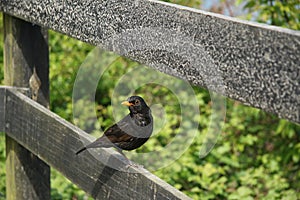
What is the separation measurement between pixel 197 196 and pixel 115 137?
265 centimetres

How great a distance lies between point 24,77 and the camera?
3576 mm

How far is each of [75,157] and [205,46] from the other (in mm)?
1238

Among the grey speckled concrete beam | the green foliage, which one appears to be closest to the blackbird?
the grey speckled concrete beam

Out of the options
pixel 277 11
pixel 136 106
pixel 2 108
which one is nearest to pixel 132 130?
pixel 136 106

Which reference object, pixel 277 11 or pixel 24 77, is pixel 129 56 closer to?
pixel 24 77

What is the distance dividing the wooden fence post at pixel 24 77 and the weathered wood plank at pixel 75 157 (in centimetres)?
12

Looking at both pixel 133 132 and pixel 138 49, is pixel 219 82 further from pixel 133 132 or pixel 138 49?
pixel 133 132

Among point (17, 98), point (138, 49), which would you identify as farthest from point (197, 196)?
point (138, 49)

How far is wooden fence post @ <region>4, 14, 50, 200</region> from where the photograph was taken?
3543mm

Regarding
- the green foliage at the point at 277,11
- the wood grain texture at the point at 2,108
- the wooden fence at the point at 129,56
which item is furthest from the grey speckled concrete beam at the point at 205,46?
the green foliage at the point at 277,11

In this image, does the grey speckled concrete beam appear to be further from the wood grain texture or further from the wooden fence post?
the wood grain texture

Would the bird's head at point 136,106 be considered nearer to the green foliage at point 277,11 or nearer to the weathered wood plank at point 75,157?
the weathered wood plank at point 75,157

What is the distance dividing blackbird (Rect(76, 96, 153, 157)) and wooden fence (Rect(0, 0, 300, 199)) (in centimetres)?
6

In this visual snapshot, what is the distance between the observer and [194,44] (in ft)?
6.23
